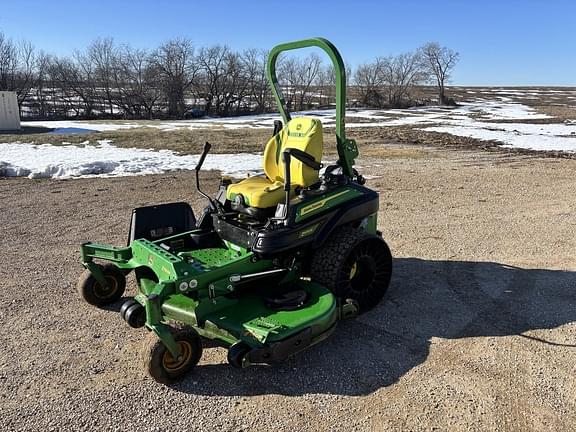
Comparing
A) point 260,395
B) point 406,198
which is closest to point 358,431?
point 260,395

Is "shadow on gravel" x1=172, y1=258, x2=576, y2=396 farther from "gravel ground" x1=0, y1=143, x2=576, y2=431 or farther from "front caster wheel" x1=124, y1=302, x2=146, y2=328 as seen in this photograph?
"front caster wheel" x1=124, y1=302, x2=146, y2=328

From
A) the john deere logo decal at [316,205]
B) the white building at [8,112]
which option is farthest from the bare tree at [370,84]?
the john deere logo decal at [316,205]

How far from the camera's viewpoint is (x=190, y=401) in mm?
3160

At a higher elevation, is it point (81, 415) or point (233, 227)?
point (233, 227)

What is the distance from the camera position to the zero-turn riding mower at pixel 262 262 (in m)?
3.32

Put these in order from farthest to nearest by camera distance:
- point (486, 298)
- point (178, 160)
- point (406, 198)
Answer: point (178, 160) < point (406, 198) < point (486, 298)

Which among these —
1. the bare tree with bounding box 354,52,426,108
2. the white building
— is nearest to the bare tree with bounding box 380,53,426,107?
the bare tree with bounding box 354,52,426,108

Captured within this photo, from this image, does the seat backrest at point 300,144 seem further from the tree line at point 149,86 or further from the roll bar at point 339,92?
the tree line at point 149,86

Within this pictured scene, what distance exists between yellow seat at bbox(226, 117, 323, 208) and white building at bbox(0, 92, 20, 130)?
2207 centimetres

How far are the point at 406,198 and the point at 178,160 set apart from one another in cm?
650

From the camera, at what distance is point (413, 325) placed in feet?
13.7

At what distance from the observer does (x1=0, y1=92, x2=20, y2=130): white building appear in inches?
881

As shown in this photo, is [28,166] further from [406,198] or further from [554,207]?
[554,207]

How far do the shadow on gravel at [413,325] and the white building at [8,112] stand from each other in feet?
74.2
